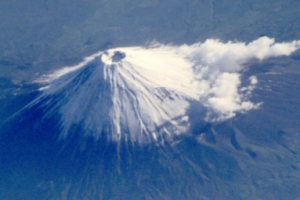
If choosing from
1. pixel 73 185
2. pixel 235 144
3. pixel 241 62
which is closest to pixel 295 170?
pixel 235 144

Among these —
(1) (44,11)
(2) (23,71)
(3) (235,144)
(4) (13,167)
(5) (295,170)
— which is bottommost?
(5) (295,170)

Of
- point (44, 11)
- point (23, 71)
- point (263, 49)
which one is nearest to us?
point (263, 49)

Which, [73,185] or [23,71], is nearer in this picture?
[73,185]

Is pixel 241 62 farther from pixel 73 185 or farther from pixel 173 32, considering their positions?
pixel 73 185

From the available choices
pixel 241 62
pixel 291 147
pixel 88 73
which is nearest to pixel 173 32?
pixel 241 62

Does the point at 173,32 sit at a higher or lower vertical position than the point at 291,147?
higher

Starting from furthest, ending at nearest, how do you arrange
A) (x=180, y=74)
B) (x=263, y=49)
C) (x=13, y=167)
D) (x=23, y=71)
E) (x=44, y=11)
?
(x=44, y=11)
(x=23, y=71)
(x=263, y=49)
(x=180, y=74)
(x=13, y=167)
